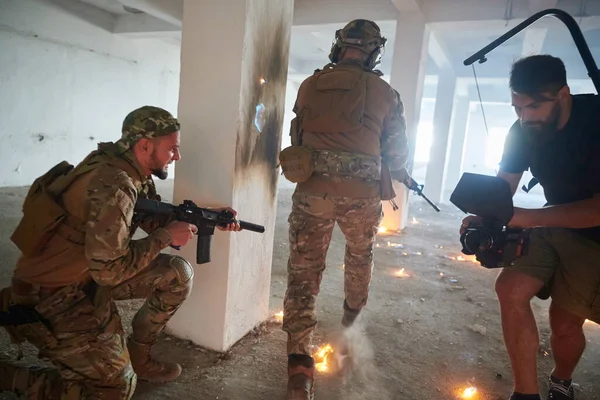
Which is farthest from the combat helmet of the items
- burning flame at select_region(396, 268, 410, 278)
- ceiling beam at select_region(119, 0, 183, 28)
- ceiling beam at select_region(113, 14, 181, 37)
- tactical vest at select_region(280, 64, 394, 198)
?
ceiling beam at select_region(113, 14, 181, 37)

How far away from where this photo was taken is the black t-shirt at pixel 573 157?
5.20ft

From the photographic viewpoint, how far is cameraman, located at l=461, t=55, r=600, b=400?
156 centimetres

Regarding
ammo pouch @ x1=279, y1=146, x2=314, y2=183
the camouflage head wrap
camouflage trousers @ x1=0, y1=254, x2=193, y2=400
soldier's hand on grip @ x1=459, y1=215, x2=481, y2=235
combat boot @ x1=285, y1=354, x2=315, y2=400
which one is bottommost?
combat boot @ x1=285, y1=354, x2=315, y2=400

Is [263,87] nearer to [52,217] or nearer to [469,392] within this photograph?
[52,217]

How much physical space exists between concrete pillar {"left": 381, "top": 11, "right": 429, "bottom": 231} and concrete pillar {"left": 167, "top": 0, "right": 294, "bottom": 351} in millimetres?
3558

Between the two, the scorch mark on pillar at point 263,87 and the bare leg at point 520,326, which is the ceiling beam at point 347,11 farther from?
the bare leg at point 520,326

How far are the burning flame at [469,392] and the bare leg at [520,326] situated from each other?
36 cm

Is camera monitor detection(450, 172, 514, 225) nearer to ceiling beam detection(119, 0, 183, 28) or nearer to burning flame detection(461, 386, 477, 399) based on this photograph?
burning flame detection(461, 386, 477, 399)

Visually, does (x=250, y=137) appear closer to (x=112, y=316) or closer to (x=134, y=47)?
(x=112, y=316)

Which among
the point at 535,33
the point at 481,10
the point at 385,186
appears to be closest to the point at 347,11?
the point at 481,10

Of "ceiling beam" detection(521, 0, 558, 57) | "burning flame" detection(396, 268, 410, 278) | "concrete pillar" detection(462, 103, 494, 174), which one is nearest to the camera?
"burning flame" detection(396, 268, 410, 278)

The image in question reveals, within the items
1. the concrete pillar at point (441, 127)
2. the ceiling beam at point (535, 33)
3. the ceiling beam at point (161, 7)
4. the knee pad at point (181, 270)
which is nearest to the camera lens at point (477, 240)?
the knee pad at point (181, 270)

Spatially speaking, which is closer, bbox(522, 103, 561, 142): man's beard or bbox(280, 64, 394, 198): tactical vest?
bbox(522, 103, 561, 142): man's beard

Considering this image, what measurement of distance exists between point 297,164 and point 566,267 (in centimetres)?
126
